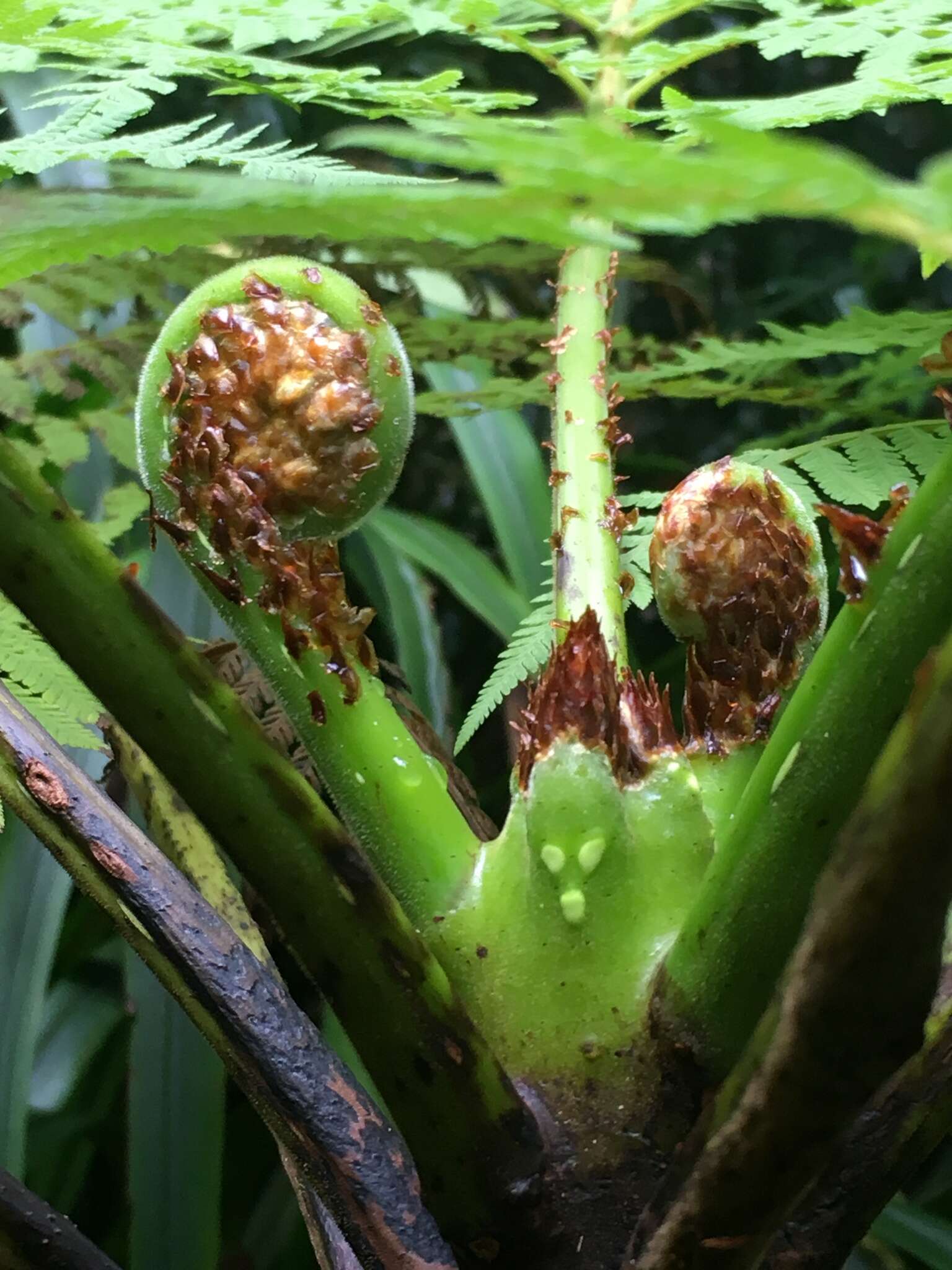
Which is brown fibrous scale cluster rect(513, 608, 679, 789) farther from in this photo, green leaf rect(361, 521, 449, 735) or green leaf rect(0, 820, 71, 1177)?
green leaf rect(361, 521, 449, 735)

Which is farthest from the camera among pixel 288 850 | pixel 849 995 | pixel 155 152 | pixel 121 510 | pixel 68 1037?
pixel 68 1037

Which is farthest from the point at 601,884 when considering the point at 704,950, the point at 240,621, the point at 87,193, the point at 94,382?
the point at 94,382

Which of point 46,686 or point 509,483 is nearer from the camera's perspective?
point 46,686

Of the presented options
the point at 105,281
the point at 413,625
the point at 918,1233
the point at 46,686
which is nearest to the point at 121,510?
the point at 105,281

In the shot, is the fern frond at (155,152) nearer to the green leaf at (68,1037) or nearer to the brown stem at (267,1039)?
the brown stem at (267,1039)

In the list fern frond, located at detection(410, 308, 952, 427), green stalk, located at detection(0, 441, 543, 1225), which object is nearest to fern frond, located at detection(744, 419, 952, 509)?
fern frond, located at detection(410, 308, 952, 427)

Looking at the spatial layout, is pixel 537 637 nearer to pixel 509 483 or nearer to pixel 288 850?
pixel 288 850

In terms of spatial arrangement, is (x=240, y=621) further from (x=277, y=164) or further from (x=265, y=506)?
(x=277, y=164)
